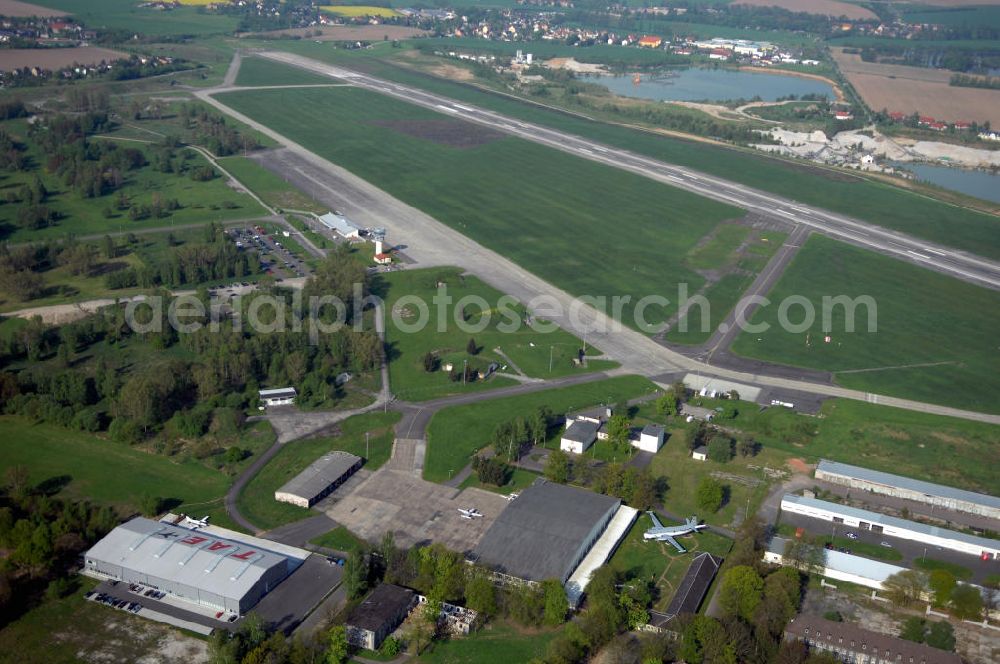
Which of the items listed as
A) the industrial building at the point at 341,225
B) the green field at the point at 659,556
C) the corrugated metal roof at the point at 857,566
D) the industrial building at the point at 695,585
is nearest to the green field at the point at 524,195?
the industrial building at the point at 341,225

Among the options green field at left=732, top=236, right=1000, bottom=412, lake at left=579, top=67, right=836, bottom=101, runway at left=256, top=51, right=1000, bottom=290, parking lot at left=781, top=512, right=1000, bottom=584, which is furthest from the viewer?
lake at left=579, top=67, right=836, bottom=101

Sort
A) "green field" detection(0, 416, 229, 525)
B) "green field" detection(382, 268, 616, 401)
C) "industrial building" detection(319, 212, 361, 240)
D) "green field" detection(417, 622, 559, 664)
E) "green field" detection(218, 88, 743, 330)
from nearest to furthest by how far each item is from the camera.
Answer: "green field" detection(417, 622, 559, 664), "green field" detection(0, 416, 229, 525), "green field" detection(382, 268, 616, 401), "green field" detection(218, 88, 743, 330), "industrial building" detection(319, 212, 361, 240)

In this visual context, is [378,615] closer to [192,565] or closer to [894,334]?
[192,565]

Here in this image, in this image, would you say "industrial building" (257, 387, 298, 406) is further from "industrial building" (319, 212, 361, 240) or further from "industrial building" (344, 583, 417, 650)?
"industrial building" (319, 212, 361, 240)

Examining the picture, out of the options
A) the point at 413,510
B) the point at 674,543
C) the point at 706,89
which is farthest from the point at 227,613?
the point at 706,89

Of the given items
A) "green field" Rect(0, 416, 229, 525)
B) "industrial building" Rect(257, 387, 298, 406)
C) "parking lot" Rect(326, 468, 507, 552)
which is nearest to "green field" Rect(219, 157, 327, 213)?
"industrial building" Rect(257, 387, 298, 406)

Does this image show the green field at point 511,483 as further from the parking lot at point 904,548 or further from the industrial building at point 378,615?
the parking lot at point 904,548

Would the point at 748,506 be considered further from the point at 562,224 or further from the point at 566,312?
the point at 562,224

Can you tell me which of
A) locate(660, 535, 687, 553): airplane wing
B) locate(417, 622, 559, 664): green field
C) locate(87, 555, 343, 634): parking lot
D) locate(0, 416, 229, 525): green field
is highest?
locate(660, 535, 687, 553): airplane wing
